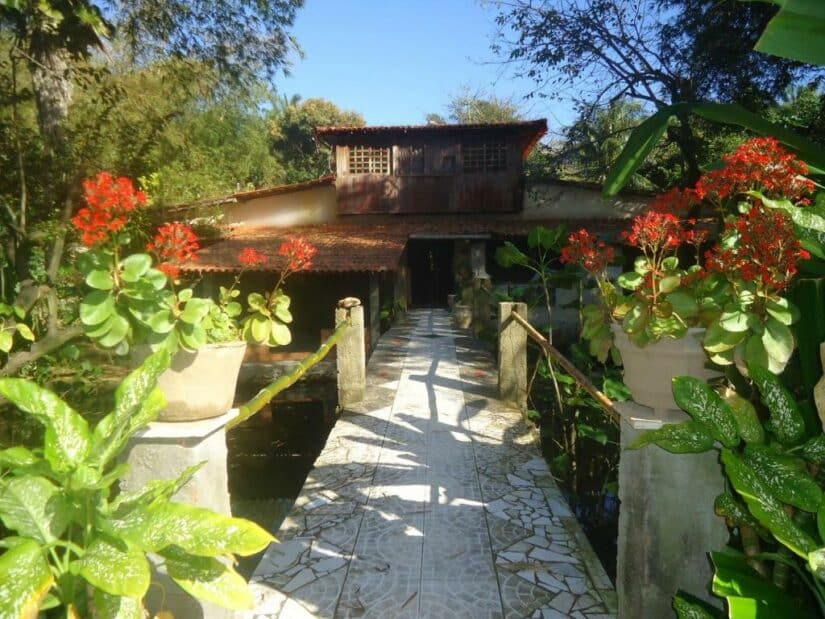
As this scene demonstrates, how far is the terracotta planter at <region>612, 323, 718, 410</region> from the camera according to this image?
1.89m

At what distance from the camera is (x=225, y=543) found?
1.43 m

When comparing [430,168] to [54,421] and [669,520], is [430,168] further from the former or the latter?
[54,421]

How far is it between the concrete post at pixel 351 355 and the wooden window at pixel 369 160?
12.1 m

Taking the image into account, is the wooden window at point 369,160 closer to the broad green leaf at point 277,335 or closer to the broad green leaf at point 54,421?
the broad green leaf at point 277,335

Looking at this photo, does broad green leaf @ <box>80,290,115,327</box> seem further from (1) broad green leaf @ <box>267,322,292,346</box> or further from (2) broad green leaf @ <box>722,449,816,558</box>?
(2) broad green leaf @ <box>722,449,816,558</box>

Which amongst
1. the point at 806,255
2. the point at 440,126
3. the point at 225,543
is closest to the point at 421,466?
the point at 225,543

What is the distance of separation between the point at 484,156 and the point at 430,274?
565cm

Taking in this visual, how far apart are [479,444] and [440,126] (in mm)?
13746

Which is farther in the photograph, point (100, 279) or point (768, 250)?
point (100, 279)

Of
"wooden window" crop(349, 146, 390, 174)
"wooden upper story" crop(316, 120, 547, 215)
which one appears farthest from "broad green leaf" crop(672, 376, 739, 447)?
"wooden window" crop(349, 146, 390, 174)

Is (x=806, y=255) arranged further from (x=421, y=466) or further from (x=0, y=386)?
(x=421, y=466)

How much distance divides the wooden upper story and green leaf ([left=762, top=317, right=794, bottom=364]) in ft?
51.6

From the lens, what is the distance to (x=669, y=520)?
1935 mm

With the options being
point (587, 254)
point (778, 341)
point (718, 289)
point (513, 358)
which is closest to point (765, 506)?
point (778, 341)
